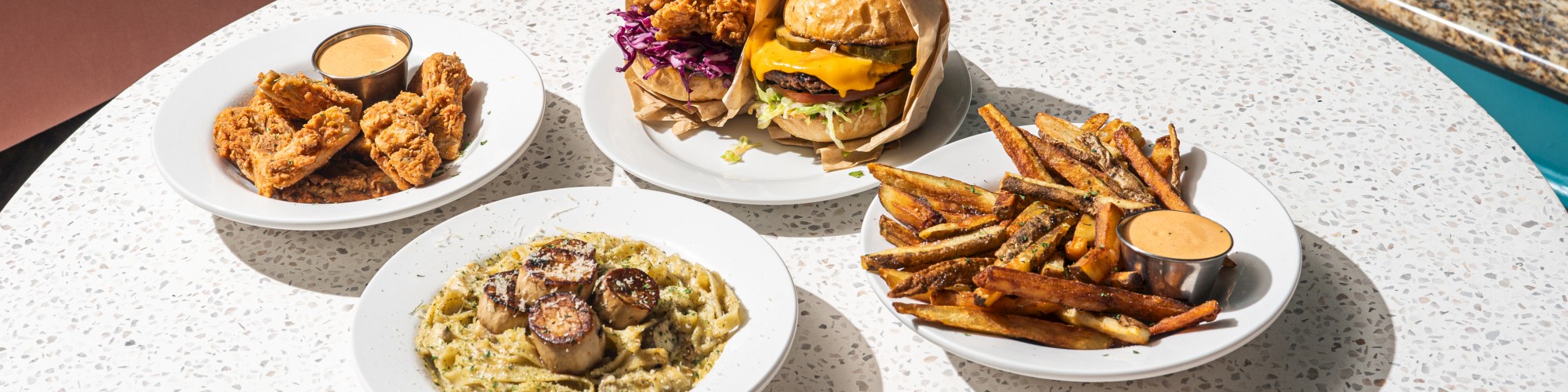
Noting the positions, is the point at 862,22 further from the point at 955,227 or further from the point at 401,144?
the point at 401,144

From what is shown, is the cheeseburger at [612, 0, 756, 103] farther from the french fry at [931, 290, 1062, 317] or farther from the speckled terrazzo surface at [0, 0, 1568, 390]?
the french fry at [931, 290, 1062, 317]

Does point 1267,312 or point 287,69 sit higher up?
point 1267,312

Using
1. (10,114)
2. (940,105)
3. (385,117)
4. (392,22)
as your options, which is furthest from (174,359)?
(10,114)

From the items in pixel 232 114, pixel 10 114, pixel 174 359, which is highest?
pixel 232 114

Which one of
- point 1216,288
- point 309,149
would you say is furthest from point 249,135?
point 1216,288

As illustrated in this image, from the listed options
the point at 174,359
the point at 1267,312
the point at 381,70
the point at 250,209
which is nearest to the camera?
the point at 1267,312

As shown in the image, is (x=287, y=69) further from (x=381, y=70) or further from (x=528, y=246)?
(x=528, y=246)

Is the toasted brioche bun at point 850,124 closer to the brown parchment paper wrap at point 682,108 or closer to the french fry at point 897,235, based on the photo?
the brown parchment paper wrap at point 682,108
